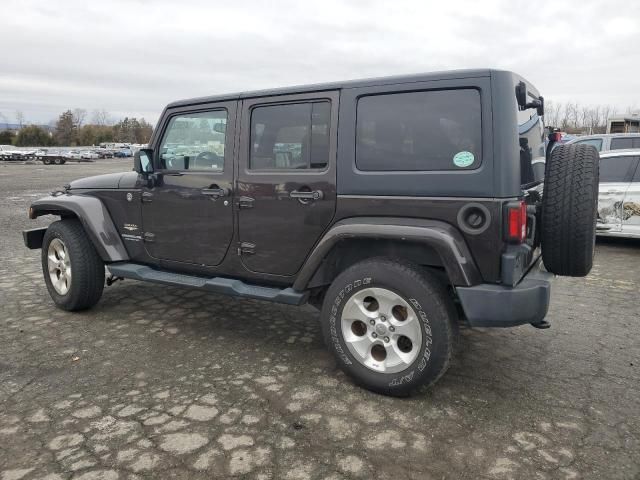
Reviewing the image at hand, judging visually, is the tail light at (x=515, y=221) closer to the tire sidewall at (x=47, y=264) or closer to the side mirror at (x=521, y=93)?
the side mirror at (x=521, y=93)

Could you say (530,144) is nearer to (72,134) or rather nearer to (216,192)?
(216,192)

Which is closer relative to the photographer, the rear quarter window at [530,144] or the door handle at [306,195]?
the rear quarter window at [530,144]

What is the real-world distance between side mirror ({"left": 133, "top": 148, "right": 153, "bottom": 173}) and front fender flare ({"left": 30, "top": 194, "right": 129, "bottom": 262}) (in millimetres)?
638

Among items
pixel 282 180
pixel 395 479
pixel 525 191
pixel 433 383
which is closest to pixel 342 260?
pixel 282 180

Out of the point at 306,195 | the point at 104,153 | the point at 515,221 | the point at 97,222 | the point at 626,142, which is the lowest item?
the point at 97,222

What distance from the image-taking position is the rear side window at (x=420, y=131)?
287cm

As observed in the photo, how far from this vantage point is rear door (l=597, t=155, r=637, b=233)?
729 centimetres

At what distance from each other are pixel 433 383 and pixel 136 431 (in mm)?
1701

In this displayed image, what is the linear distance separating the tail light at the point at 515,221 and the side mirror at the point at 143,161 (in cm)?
292

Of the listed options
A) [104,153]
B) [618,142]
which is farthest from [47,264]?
[104,153]

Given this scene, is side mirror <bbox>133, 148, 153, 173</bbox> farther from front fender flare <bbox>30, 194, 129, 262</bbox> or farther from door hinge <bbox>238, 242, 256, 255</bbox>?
door hinge <bbox>238, 242, 256, 255</bbox>

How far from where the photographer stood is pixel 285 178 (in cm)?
348

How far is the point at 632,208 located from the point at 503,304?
570cm

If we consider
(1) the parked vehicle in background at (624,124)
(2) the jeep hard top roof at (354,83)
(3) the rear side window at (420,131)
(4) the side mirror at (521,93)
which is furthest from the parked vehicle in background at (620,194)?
(1) the parked vehicle in background at (624,124)
